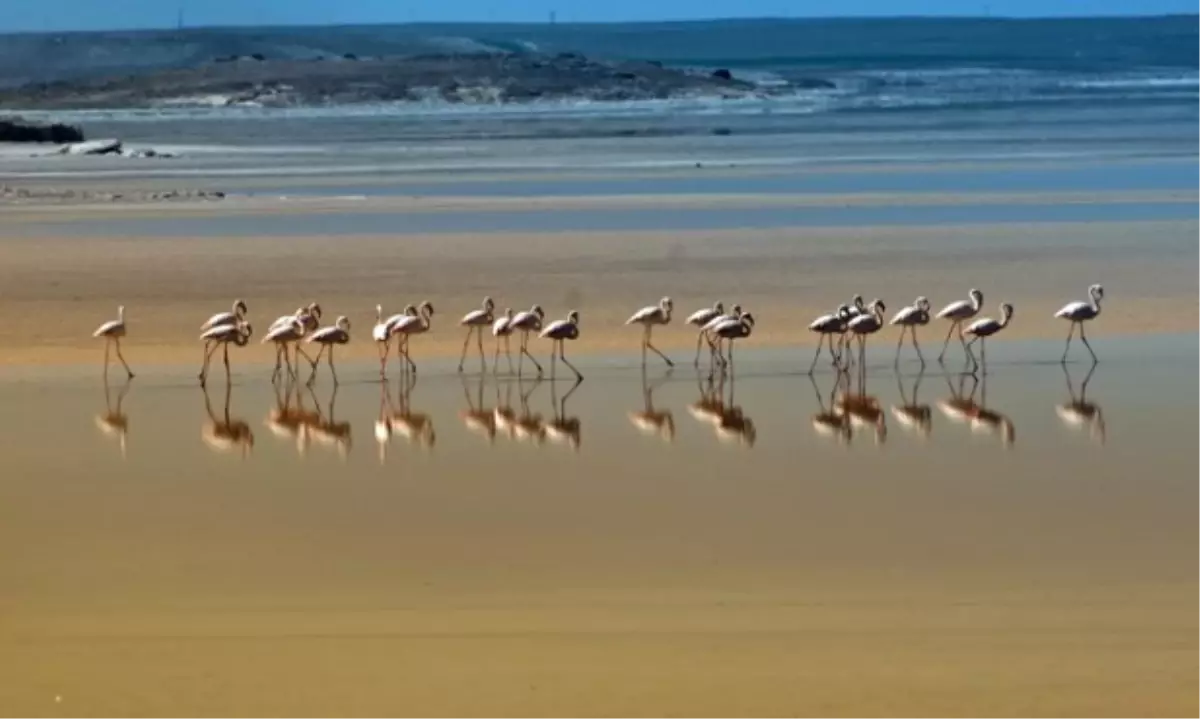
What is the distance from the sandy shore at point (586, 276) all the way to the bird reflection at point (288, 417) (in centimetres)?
141

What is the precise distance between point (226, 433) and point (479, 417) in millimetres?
1345

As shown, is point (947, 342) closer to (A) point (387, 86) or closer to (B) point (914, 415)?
(B) point (914, 415)

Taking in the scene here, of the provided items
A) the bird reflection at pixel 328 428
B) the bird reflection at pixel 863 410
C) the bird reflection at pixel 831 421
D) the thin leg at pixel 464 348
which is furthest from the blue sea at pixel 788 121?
the bird reflection at pixel 328 428

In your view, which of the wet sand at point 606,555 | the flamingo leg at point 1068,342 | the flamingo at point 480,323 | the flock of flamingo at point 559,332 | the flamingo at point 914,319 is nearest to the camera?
the wet sand at point 606,555

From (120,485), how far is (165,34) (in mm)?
146176

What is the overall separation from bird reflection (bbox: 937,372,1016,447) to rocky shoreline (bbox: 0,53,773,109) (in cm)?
5770

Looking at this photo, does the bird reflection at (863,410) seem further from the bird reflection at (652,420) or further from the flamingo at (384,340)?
the flamingo at (384,340)

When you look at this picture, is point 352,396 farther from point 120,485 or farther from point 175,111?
point 175,111

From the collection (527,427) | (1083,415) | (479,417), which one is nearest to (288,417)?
(479,417)

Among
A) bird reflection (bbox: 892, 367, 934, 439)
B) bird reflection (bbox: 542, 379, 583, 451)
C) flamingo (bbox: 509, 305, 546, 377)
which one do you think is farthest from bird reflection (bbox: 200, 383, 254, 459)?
bird reflection (bbox: 892, 367, 934, 439)

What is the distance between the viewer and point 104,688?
7.20m

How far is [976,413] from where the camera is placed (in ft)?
40.2

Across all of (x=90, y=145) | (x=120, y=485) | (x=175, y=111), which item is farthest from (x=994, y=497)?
(x=175, y=111)

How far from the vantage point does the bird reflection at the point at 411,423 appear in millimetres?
11750
